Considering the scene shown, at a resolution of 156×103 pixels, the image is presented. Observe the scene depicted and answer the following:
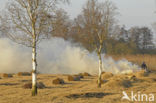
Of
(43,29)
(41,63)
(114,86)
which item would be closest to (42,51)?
(41,63)

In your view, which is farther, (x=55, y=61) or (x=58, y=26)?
(x=55, y=61)

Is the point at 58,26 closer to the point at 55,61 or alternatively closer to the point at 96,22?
the point at 96,22

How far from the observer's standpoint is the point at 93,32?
66.6ft

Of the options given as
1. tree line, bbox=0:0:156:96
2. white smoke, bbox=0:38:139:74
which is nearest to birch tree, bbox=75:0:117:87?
tree line, bbox=0:0:156:96

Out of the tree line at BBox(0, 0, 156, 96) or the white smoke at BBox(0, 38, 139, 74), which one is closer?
the tree line at BBox(0, 0, 156, 96)

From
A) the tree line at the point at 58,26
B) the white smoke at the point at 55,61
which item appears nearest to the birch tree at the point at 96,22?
the tree line at the point at 58,26

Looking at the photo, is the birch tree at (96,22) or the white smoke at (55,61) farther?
the white smoke at (55,61)

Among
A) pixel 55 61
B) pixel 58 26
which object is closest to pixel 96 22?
pixel 58 26

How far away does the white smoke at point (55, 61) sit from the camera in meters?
44.6

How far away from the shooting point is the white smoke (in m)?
A: 44.6

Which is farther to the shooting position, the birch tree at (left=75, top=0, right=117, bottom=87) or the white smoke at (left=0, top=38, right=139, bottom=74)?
the white smoke at (left=0, top=38, right=139, bottom=74)

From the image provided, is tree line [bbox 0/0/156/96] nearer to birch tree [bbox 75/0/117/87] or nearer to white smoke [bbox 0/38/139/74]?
birch tree [bbox 75/0/117/87]

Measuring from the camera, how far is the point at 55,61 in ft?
156

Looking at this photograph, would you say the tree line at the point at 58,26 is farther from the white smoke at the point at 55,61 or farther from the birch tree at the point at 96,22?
the white smoke at the point at 55,61
